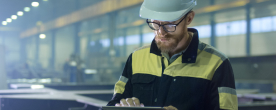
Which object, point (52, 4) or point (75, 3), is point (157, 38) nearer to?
point (52, 4)

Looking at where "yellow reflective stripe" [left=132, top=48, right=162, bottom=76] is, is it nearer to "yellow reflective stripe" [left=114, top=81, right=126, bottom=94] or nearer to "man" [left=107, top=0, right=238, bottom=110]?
Answer: "man" [left=107, top=0, right=238, bottom=110]

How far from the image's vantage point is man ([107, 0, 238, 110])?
1609 mm

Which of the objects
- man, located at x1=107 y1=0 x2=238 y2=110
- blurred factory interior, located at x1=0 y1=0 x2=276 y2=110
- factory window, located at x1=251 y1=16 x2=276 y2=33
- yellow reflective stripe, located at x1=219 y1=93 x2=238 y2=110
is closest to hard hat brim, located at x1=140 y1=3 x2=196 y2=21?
man, located at x1=107 y1=0 x2=238 y2=110

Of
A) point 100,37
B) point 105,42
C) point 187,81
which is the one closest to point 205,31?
point 105,42

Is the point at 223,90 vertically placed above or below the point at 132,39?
below

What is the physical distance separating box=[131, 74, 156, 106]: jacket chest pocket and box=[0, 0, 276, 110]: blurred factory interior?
5667 mm

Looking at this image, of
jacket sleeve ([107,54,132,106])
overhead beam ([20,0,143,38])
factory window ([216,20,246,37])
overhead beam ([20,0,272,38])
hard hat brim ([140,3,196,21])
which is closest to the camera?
hard hat brim ([140,3,196,21])

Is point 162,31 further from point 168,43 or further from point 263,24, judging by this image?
point 263,24

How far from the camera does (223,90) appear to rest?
157 cm

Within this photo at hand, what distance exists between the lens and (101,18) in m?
10.7

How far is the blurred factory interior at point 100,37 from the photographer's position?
27.1 ft

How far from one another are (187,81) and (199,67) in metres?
0.11

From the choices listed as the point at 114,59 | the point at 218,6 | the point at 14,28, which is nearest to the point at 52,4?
the point at 14,28

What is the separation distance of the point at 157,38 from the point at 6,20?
6814 millimetres
